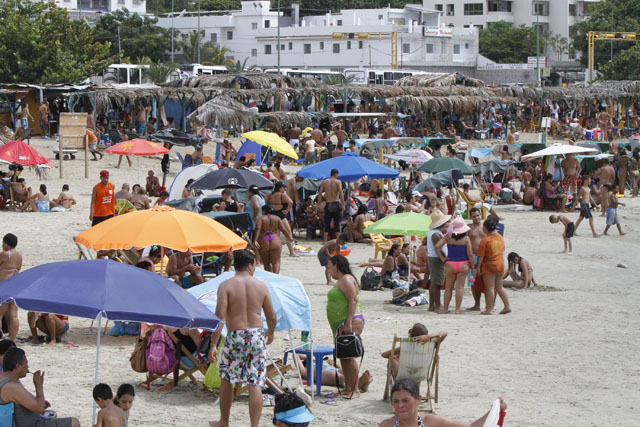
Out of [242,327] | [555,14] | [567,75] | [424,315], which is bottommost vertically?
[424,315]

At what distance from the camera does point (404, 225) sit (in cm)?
1181

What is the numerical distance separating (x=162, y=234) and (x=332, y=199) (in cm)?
721

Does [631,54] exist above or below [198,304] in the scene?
above

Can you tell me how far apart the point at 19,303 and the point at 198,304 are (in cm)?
117

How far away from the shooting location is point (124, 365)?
27.3ft

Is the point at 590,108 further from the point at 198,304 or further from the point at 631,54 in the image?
the point at 198,304

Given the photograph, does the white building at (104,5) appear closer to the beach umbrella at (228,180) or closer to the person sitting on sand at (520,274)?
the beach umbrella at (228,180)

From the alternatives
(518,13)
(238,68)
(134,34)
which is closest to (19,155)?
(238,68)

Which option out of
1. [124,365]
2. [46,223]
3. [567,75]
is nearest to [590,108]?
[567,75]

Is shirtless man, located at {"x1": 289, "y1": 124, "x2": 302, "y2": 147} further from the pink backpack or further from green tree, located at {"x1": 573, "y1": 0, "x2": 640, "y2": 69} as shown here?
green tree, located at {"x1": 573, "y1": 0, "x2": 640, "y2": 69}

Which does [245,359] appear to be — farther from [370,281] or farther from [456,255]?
[370,281]

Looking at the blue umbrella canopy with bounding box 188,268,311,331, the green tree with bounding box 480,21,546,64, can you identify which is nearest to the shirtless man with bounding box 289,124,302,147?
the blue umbrella canopy with bounding box 188,268,311,331

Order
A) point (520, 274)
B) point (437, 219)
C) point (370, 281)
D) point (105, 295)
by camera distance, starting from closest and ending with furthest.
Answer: point (105, 295) → point (437, 219) → point (370, 281) → point (520, 274)

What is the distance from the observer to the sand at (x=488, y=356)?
7.20 m
